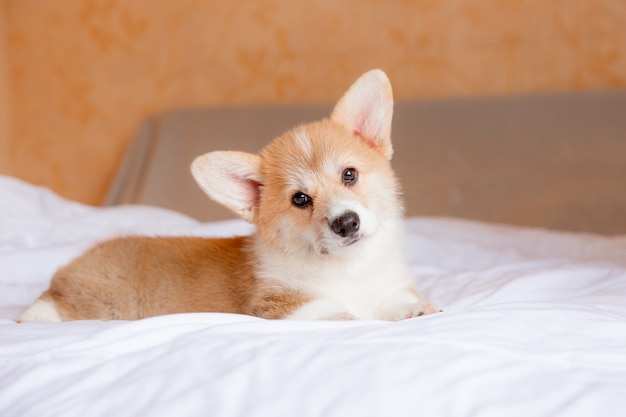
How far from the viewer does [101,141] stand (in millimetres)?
4188

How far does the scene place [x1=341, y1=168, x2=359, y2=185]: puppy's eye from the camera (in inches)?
59.9

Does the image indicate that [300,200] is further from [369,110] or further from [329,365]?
[329,365]

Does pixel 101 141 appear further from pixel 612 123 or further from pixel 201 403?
pixel 201 403

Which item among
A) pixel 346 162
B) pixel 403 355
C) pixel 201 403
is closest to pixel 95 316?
pixel 346 162

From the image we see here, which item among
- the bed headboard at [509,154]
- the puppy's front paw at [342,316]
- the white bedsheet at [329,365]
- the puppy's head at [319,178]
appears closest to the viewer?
the white bedsheet at [329,365]

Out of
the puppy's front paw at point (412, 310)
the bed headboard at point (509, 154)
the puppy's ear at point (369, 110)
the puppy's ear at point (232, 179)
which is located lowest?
the puppy's front paw at point (412, 310)

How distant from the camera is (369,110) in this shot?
5.39 ft

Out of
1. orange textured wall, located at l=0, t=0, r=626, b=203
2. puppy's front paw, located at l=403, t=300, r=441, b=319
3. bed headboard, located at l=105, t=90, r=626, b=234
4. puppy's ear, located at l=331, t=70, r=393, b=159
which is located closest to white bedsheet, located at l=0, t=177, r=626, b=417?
puppy's front paw, located at l=403, t=300, r=441, b=319

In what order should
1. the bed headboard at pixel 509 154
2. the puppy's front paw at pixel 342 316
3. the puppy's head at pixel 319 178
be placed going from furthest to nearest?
the bed headboard at pixel 509 154
the puppy's head at pixel 319 178
the puppy's front paw at pixel 342 316

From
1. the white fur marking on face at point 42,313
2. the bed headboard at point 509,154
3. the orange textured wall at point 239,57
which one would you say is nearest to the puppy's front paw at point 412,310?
the white fur marking on face at point 42,313

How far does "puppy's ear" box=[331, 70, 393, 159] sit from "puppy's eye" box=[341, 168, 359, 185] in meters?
0.15

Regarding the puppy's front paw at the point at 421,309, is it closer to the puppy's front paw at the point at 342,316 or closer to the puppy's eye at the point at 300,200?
the puppy's front paw at the point at 342,316

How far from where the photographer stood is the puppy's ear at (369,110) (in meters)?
1.60

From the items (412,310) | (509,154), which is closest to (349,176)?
(412,310)
